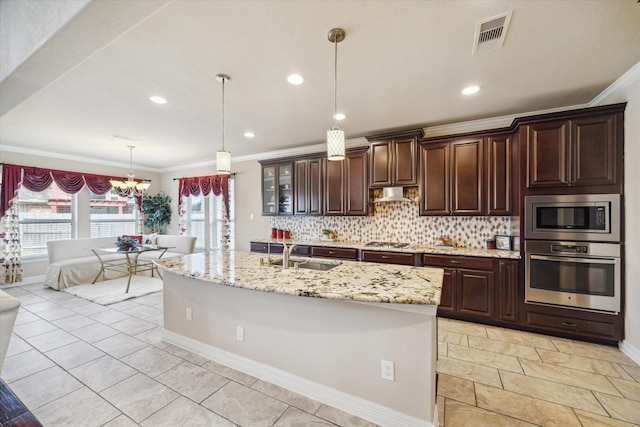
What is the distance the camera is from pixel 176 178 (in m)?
7.16

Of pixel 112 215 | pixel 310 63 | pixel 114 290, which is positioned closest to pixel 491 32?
pixel 310 63

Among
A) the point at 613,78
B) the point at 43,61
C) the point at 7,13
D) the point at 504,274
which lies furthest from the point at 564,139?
the point at 7,13

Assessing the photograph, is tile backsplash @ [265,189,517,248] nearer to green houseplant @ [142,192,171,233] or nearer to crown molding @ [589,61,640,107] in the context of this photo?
crown molding @ [589,61,640,107]

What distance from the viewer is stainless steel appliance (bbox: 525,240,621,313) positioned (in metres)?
2.70

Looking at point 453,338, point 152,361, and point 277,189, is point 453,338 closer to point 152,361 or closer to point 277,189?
point 152,361

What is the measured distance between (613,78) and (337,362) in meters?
3.59

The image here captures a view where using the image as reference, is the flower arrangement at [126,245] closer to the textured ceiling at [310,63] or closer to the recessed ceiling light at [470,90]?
the textured ceiling at [310,63]

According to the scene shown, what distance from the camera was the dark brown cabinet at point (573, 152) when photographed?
2703mm

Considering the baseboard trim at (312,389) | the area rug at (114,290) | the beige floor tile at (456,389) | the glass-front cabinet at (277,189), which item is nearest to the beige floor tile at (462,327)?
the beige floor tile at (456,389)

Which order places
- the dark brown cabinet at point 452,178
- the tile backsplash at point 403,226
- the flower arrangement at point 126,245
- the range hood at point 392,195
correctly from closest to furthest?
the dark brown cabinet at point 452,178, the tile backsplash at point 403,226, the range hood at point 392,195, the flower arrangement at point 126,245

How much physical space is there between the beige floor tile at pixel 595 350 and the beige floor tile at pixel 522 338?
97 mm

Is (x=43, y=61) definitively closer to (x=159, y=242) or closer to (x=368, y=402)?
(x=368, y=402)

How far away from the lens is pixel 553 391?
6.88 ft

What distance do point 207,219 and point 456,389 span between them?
6.08 meters
